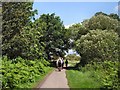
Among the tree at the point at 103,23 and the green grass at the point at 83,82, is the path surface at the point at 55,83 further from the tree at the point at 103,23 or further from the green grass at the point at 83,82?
the tree at the point at 103,23

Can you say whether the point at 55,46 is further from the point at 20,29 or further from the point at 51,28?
the point at 20,29

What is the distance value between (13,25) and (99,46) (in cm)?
1071

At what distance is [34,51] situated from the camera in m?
39.9

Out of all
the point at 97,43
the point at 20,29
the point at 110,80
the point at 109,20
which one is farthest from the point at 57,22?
the point at 110,80

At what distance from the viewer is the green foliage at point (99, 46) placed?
3931 cm

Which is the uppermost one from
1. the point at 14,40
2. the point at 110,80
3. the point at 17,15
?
the point at 17,15

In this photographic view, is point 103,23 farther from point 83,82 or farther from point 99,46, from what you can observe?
point 83,82

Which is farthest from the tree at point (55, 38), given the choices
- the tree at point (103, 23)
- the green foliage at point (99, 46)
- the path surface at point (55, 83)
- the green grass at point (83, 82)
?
the green grass at point (83, 82)

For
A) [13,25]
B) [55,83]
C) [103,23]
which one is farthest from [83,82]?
[103,23]

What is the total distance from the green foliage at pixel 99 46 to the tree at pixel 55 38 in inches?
843

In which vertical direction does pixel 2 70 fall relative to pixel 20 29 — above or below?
below

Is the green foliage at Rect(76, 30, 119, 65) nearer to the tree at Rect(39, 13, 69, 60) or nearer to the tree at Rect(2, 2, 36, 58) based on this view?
the tree at Rect(2, 2, 36, 58)

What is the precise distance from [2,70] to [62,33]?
48.6 m

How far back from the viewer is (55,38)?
6562 cm
